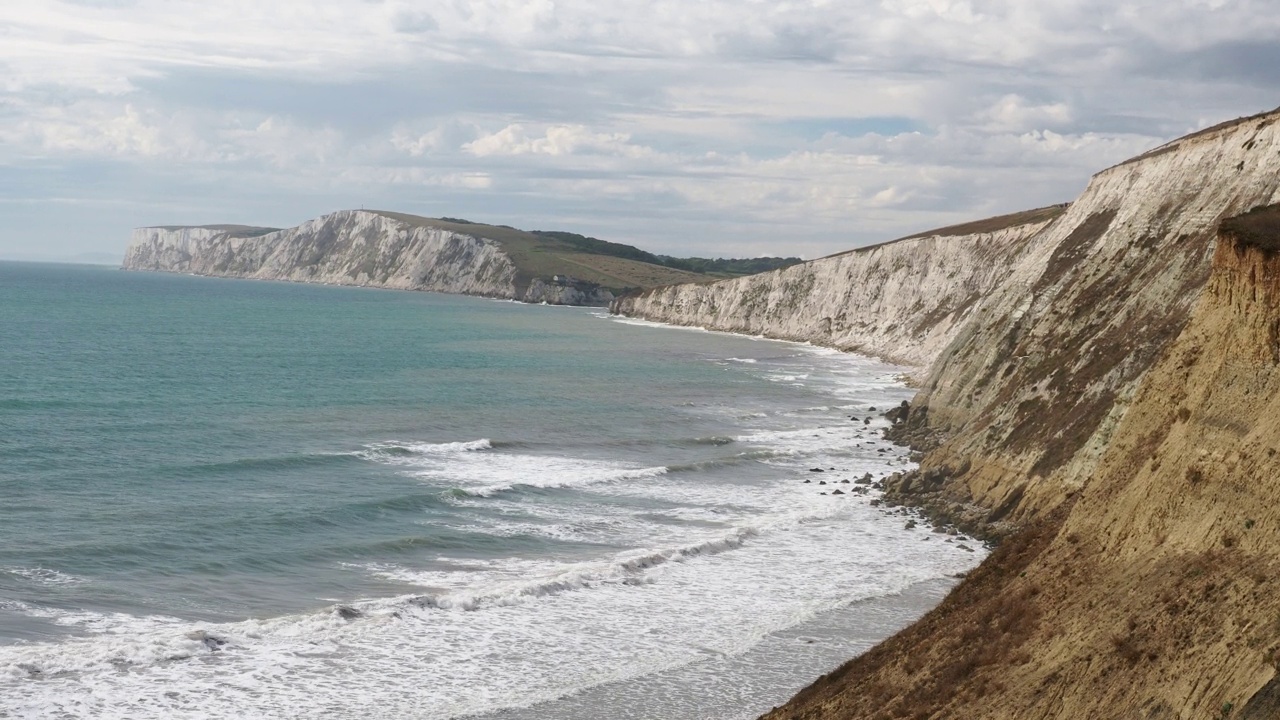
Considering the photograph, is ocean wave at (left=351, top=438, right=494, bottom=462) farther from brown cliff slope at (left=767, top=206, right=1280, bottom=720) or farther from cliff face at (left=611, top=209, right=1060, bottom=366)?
cliff face at (left=611, top=209, right=1060, bottom=366)

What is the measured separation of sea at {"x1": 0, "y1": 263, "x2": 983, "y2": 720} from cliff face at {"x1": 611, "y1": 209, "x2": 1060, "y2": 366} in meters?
32.9

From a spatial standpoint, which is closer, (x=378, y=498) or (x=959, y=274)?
(x=378, y=498)

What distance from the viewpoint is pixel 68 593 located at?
2952cm

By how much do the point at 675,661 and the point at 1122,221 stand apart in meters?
32.8

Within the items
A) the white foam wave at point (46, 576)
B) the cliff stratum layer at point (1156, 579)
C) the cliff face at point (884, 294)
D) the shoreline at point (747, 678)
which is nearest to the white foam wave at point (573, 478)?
the white foam wave at point (46, 576)

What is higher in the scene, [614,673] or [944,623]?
[944,623]

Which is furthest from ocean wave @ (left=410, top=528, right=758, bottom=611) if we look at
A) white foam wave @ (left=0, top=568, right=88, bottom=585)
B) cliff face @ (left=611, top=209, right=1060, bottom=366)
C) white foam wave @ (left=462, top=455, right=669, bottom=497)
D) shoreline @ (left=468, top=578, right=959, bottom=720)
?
cliff face @ (left=611, top=209, right=1060, bottom=366)

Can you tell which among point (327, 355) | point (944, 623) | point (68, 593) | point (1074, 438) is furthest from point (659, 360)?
point (944, 623)

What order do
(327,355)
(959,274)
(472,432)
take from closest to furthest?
(472,432)
(327,355)
(959,274)

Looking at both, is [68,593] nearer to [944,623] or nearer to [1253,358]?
[944,623]

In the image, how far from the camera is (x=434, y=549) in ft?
118

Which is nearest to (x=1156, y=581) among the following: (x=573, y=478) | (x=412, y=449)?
(x=573, y=478)

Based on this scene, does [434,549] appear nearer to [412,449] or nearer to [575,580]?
[575,580]

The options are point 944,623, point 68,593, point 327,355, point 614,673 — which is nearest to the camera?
point 944,623
